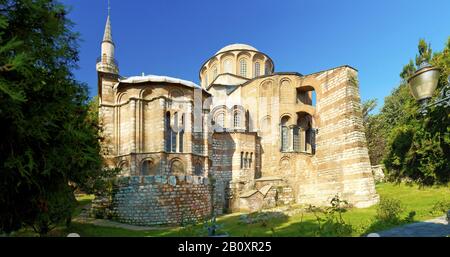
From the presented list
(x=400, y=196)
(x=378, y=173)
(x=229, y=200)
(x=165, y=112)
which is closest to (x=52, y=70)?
(x=165, y=112)

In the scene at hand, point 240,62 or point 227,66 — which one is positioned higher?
point 240,62

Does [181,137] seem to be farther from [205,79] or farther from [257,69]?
[205,79]

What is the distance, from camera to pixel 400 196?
16469 mm

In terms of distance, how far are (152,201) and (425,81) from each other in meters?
14.5

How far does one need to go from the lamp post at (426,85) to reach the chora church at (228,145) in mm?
13992

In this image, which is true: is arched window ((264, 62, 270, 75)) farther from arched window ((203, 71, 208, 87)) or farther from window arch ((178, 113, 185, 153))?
window arch ((178, 113, 185, 153))

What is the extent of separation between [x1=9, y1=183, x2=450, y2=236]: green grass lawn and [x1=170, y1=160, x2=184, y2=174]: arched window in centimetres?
634

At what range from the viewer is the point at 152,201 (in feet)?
49.5

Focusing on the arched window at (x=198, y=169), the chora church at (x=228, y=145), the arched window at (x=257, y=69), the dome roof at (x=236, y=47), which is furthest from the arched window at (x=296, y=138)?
the dome roof at (x=236, y=47)

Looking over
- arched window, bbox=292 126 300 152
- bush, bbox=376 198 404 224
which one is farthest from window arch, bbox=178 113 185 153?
bush, bbox=376 198 404 224

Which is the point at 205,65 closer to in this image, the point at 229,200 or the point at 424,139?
the point at 229,200

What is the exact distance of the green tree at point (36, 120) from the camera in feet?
15.0

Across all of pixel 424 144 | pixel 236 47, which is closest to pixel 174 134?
pixel 424 144
